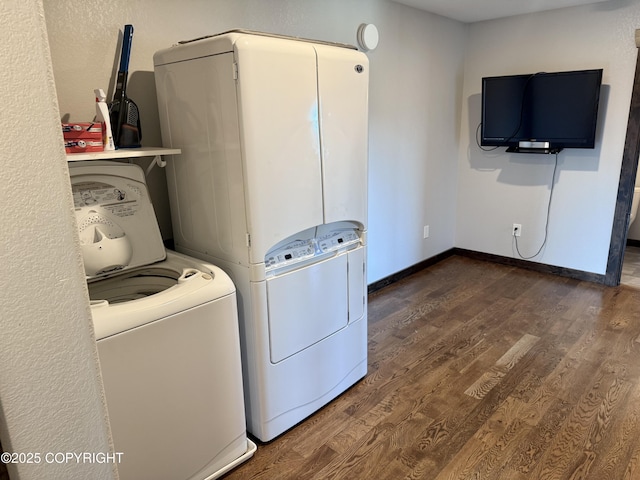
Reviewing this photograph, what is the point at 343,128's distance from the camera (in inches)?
75.9

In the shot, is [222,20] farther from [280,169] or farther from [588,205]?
[588,205]

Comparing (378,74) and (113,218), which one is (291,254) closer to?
(113,218)

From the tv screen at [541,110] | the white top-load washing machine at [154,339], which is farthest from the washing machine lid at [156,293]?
the tv screen at [541,110]

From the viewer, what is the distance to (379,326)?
297 centimetres

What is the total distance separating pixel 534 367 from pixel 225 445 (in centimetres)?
171

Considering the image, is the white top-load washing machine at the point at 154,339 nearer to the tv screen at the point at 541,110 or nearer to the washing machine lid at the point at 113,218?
the washing machine lid at the point at 113,218

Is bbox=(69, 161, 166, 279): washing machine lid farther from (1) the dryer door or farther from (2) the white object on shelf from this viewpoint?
(1) the dryer door

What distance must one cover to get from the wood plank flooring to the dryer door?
41cm

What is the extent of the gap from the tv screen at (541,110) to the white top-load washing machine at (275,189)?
212 centimetres

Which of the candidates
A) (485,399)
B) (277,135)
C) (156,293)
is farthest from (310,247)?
(485,399)

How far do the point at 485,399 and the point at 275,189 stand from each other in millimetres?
1473

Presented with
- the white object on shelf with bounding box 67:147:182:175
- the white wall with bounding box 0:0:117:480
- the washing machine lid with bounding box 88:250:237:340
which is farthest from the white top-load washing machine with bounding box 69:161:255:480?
the white wall with bounding box 0:0:117:480

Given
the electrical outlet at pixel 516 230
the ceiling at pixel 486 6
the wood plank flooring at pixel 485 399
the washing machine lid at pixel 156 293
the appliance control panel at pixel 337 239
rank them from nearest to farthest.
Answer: the washing machine lid at pixel 156 293 → the wood plank flooring at pixel 485 399 → the appliance control panel at pixel 337 239 → the ceiling at pixel 486 6 → the electrical outlet at pixel 516 230

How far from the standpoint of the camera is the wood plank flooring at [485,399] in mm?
1778
